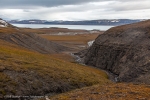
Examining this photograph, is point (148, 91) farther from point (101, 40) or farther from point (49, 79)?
point (101, 40)

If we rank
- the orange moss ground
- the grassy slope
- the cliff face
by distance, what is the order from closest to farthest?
1. the orange moss ground
2. the grassy slope
3. the cliff face

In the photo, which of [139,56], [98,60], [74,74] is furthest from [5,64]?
[98,60]

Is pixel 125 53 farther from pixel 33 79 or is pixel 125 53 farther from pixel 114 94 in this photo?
pixel 114 94

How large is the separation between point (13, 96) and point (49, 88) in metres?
7.05

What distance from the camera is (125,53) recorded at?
253 feet

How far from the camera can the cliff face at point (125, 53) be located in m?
62.7

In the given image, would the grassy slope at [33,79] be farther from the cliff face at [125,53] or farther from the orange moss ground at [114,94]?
the cliff face at [125,53]

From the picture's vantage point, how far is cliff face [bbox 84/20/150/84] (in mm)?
62681

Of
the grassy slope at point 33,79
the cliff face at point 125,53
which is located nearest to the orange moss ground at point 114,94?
the grassy slope at point 33,79

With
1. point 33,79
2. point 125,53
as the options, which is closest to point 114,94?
point 33,79

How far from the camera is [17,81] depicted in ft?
114

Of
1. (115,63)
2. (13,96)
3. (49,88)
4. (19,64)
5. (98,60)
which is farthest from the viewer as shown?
(98,60)

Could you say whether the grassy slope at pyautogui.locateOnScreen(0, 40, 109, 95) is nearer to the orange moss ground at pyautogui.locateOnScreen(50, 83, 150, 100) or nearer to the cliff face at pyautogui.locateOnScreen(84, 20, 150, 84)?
the orange moss ground at pyautogui.locateOnScreen(50, 83, 150, 100)

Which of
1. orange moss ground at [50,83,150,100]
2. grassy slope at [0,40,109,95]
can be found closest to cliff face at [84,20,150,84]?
grassy slope at [0,40,109,95]
